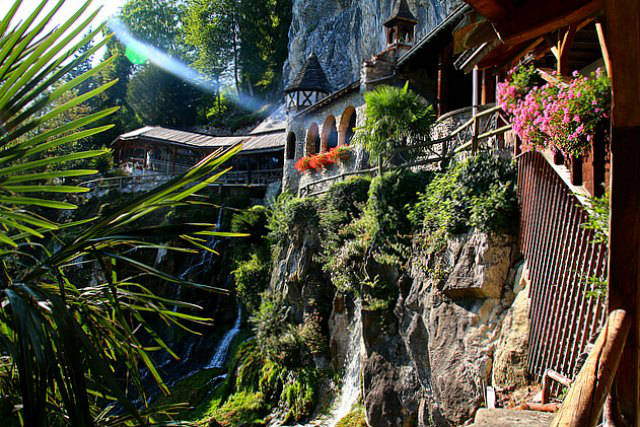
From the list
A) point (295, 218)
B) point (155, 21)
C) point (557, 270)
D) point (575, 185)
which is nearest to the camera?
Answer: point (575, 185)

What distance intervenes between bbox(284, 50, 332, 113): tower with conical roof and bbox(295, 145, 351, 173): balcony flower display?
541 centimetres

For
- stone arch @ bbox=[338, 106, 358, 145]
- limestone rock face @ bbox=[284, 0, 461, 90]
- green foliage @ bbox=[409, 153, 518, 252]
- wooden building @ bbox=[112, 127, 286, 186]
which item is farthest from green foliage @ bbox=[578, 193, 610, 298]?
wooden building @ bbox=[112, 127, 286, 186]

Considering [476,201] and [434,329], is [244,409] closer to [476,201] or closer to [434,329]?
[434,329]

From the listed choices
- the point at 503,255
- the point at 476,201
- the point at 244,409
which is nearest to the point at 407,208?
the point at 476,201

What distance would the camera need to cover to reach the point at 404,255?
1042cm

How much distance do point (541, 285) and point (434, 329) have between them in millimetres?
2846

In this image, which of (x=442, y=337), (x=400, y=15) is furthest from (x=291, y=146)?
(x=442, y=337)

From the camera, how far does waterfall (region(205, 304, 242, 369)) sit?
18.1 m

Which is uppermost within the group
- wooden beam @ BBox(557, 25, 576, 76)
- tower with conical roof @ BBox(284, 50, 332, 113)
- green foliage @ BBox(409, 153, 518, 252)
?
tower with conical roof @ BBox(284, 50, 332, 113)

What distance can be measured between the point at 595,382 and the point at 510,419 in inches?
53.4

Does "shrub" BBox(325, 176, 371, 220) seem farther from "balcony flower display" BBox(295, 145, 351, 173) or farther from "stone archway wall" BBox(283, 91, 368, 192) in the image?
"balcony flower display" BBox(295, 145, 351, 173)

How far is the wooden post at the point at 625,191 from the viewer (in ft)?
6.71

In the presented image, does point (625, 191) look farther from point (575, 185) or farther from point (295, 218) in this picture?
point (295, 218)

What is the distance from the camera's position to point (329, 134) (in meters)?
23.0
